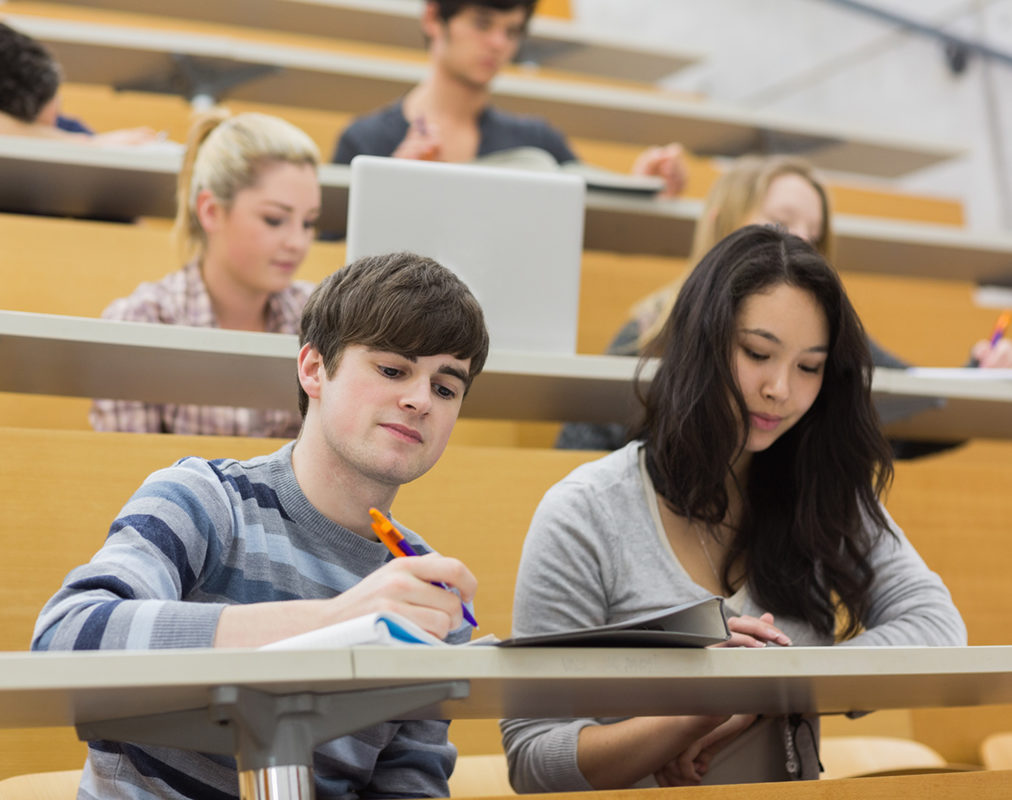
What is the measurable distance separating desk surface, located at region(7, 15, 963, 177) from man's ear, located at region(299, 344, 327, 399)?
1.83m

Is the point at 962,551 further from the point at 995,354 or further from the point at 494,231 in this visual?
the point at 494,231

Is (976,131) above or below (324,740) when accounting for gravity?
above

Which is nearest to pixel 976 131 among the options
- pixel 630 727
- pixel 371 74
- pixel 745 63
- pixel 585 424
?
pixel 745 63

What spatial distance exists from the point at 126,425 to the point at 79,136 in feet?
2.52

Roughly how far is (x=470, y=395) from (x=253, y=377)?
10.3 inches

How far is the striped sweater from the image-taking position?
2.28 feet

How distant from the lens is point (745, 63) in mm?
3906

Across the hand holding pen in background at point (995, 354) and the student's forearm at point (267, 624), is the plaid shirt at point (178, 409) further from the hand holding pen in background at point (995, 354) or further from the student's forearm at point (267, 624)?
the hand holding pen in background at point (995, 354)

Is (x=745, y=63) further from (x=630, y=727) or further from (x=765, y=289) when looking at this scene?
(x=630, y=727)

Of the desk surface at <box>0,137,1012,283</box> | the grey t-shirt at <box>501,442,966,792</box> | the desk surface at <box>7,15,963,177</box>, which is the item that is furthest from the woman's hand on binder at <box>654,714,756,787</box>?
the desk surface at <box>7,15,963,177</box>

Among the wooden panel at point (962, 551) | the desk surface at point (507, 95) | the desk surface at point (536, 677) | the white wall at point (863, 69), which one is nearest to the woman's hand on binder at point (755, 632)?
the desk surface at point (536, 677)

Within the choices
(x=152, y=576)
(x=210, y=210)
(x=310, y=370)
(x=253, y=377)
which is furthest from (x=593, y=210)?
(x=152, y=576)

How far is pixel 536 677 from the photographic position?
65 centimetres

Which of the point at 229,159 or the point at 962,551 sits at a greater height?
the point at 229,159
